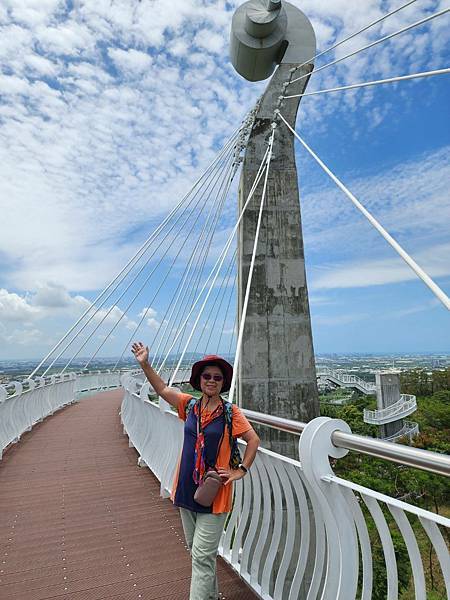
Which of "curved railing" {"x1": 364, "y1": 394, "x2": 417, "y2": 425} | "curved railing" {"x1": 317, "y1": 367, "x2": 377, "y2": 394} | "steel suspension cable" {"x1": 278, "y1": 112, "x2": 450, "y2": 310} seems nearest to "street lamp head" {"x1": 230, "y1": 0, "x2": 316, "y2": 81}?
"steel suspension cable" {"x1": 278, "y1": 112, "x2": 450, "y2": 310}

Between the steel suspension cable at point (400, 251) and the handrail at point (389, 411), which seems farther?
the handrail at point (389, 411)

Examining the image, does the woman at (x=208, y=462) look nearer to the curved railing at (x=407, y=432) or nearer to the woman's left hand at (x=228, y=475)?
the woman's left hand at (x=228, y=475)

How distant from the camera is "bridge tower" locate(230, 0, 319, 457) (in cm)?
788

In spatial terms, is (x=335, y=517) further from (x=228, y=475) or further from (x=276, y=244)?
(x=276, y=244)

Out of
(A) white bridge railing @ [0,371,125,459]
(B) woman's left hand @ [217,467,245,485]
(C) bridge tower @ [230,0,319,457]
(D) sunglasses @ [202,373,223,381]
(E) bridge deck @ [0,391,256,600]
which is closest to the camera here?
(B) woman's left hand @ [217,467,245,485]

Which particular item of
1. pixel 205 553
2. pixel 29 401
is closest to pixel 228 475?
pixel 205 553

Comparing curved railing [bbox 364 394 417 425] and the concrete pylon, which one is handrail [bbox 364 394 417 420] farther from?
the concrete pylon

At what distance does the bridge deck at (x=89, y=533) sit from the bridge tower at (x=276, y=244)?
267cm

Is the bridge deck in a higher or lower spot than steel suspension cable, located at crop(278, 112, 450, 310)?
lower

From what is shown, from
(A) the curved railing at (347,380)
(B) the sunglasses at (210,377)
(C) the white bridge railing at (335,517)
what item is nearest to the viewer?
(C) the white bridge railing at (335,517)

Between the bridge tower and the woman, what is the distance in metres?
5.54

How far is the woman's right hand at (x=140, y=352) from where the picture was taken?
103 inches

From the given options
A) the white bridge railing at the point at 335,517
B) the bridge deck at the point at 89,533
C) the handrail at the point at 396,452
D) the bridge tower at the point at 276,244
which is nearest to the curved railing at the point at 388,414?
the bridge tower at the point at 276,244

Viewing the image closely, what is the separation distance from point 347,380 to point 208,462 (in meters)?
55.9
